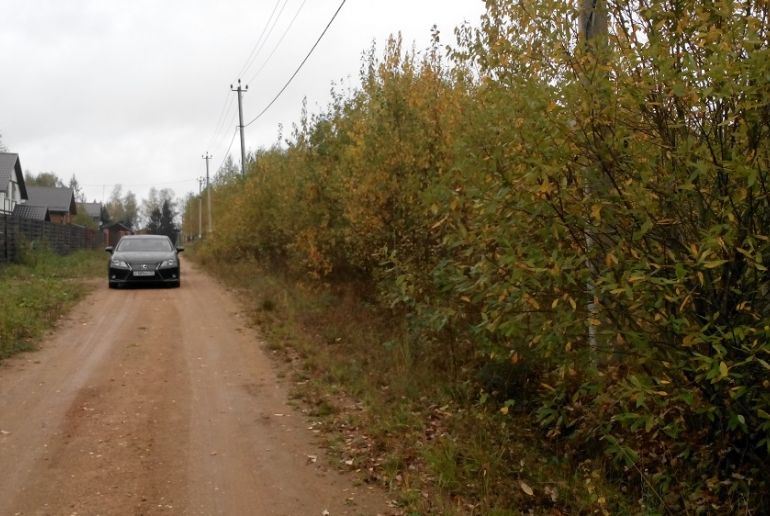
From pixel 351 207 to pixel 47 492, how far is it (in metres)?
5.83

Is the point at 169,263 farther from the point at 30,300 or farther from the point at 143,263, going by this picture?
the point at 30,300

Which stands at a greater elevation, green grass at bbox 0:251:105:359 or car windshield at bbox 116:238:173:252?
car windshield at bbox 116:238:173:252

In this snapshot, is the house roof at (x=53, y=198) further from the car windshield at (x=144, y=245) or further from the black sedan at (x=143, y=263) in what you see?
the black sedan at (x=143, y=263)

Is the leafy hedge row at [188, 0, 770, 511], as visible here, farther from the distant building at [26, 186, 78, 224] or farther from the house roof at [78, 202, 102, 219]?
the house roof at [78, 202, 102, 219]

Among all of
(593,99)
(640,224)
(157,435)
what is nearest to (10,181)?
(157,435)

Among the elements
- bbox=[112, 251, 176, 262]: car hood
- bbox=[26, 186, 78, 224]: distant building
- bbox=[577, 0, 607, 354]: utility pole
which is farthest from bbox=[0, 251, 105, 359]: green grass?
bbox=[26, 186, 78, 224]: distant building

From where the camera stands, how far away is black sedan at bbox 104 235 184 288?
52.9ft

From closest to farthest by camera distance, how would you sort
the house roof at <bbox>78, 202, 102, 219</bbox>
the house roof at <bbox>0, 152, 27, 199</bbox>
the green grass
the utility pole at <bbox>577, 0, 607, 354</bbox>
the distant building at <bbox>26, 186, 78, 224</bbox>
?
1. the utility pole at <bbox>577, 0, 607, 354</bbox>
2. the green grass
3. the house roof at <bbox>0, 152, 27, 199</bbox>
4. the distant building at <bbox>26, 186, 78, 224</bbox>
5. the house roof at <bbox>78, 202, 102, 219</bbox>

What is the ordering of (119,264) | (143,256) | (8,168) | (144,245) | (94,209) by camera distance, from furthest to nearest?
(94,209) → (8,168) → (144,245) → (143,256) → (119,264)

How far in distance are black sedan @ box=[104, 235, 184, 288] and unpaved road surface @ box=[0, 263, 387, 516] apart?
6.14 meters

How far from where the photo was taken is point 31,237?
2325cm

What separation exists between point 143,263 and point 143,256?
343 mm

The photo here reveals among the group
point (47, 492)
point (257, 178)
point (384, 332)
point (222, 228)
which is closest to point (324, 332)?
point (384, 332)

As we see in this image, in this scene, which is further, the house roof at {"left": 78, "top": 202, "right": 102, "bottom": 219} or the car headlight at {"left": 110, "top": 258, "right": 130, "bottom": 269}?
the house roof at {"left": 78, "top": 202, "right": 102, "bottom": 219}
